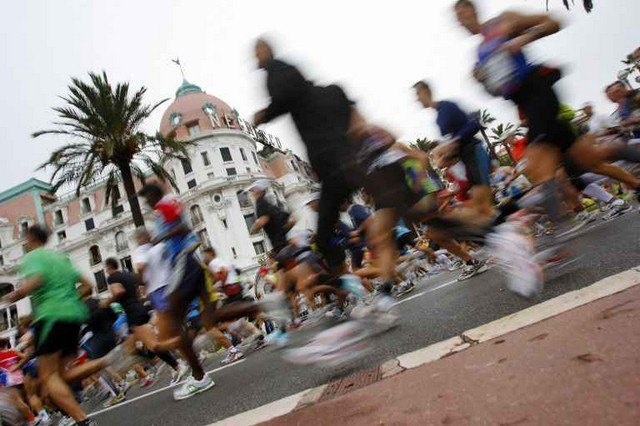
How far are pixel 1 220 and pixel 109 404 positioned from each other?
2110 inches

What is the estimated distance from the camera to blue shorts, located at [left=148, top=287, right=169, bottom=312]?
3.43 metres

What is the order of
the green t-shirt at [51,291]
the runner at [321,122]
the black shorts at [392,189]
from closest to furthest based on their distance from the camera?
the black shorts at [392,189], the runner at [321,122], the green t-shirt at [51,291]

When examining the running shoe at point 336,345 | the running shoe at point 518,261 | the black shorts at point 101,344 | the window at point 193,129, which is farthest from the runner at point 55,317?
the window at point 193,129

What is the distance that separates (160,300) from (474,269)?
3.50 m

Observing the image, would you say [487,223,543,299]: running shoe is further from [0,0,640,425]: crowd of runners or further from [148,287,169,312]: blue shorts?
[148,287,169,312]: blue shorts

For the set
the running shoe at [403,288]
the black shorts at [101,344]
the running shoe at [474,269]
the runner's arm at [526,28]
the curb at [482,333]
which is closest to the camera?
the curb at [482,333]

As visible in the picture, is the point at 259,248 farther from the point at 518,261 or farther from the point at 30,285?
the point at 518,261

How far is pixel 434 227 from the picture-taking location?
2.67m

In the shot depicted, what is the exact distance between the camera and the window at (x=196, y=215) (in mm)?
42531

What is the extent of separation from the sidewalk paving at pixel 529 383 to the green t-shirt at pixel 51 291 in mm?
2226

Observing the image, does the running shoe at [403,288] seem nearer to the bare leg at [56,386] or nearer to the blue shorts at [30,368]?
the bare leg at [56,386]

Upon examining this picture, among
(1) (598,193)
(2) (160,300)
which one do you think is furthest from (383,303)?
(1) (598,193)

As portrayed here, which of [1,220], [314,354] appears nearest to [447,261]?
[314,354]

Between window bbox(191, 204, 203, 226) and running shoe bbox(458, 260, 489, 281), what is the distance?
40.0 meters
